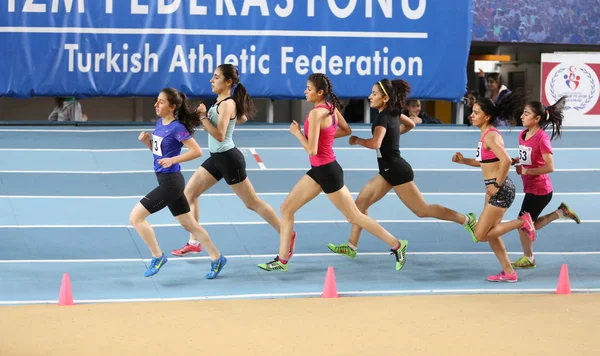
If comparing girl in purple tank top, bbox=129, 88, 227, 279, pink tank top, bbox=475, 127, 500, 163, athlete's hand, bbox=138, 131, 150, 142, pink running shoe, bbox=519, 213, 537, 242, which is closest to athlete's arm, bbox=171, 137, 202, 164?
girl in purple tank top, bbox=129, 88, 227, 279

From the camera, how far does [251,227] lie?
12172 millimetres

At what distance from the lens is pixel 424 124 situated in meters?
18.4

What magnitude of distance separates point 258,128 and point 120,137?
2366 millimetres

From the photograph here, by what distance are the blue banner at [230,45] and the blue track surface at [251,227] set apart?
2.95 ft

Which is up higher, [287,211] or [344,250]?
[287,211]

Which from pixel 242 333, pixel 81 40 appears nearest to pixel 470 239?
pixel 242 333

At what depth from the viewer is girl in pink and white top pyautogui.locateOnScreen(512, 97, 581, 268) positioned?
1004cm

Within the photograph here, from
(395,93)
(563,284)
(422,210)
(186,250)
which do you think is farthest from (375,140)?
(186,250)

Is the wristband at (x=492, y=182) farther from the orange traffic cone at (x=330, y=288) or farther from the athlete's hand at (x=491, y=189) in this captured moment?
the orange traffic cone at (x=330, y=288)

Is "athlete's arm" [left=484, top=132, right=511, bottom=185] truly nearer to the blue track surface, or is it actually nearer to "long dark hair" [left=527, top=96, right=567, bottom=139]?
"long dark hair" [left=527, top=96, right=567, bottom=139]

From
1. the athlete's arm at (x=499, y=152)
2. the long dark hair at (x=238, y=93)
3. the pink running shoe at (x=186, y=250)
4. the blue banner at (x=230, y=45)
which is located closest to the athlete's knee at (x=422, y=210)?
the athlete's arm at (x=499, y=152)

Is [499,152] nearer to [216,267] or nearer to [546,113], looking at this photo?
[546,113]

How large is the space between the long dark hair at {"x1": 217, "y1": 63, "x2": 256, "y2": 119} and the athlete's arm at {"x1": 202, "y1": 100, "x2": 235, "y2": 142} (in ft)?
0.42

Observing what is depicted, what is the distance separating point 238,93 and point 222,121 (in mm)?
362
